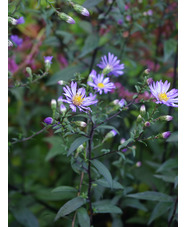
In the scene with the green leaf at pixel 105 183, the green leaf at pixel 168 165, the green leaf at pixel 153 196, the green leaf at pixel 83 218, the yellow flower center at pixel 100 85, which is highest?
the yellow flower center at pixel 100 85

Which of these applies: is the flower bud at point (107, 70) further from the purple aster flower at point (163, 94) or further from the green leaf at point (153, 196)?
the green leaf at point (153, 196)

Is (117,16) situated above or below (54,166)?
above

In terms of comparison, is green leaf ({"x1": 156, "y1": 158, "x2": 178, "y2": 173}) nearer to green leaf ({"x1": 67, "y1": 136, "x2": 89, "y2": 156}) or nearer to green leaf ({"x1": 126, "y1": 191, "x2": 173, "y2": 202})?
green leaf ({"x1": 126, "y1": 191, "x2": 173, "y2": 202})

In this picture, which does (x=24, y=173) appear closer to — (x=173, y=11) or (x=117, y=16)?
(x=117, y=16)

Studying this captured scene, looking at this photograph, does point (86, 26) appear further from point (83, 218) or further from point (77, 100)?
point (83, 218)

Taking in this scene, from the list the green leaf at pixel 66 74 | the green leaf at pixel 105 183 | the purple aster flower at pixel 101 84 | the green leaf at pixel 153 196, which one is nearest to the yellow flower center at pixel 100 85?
the purple aster flower at pixel 101 84

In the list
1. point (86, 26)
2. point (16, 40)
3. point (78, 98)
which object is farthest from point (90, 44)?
point (78, 98)
